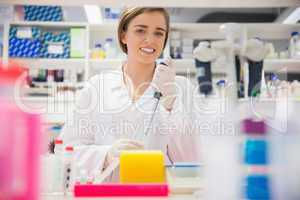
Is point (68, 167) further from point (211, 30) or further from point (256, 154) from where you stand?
point (211, 30)

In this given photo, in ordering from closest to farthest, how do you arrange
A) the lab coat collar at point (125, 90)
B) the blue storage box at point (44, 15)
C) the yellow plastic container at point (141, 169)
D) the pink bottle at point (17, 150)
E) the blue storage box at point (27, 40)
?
the pink bottle at point (17, 150) → the yellow plastic container at point (141, 169) → the lab coat collar at point (125, 90) → the blue storage box at point (27, 40) → the blue storage box at point (44, 15)

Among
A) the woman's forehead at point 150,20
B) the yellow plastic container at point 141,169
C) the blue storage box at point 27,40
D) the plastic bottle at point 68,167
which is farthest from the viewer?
the blue storage box at point 27,40

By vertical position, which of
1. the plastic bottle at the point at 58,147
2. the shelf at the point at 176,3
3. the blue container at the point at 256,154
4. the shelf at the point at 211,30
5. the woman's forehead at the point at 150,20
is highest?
the shelf at the point at 211,30

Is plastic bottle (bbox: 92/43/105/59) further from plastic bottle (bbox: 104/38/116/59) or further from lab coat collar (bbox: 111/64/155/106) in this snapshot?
lab coat collar (bbox: 111/64/155/106)

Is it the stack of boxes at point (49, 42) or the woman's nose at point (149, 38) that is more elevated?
the stack of boxes at point (49, 42)

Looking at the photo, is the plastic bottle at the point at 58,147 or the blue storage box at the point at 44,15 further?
the blue storage box at the point at 44,15

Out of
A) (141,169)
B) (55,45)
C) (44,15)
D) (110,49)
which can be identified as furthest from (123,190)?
(44,15)

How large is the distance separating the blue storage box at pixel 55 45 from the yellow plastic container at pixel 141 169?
2.34 m

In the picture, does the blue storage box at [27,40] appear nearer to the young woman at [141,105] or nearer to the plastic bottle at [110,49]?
the plastic bottle at [110,49]

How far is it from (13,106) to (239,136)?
0.38 m

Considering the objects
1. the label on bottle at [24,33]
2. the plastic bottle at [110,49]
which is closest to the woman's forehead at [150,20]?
the plastic bottle at [110,49]

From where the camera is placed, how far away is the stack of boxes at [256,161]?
600mm

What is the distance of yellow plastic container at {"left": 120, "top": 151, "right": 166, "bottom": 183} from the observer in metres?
0.71

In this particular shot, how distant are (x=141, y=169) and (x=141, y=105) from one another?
17.9 inches
